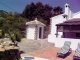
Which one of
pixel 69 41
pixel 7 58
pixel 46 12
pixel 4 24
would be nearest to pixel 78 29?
pixel 69 41

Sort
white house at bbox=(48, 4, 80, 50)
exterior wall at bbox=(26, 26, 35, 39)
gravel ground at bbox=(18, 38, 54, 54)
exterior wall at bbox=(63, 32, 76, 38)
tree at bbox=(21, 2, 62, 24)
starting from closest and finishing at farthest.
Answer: gravel ground at bbox=(18, 38, 54, 54) < white house at bbox=(48, 4, 80, 50) < exterior wall at bbox=(63, 32, 76, 38) < exterior wall at bbox=(26, 26, 35, 39) < tree at bbox=(21, 2, 62, 24)

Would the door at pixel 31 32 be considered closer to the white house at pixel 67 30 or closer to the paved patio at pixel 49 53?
the white house at pixel 67 30

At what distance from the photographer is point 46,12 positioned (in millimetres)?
62344

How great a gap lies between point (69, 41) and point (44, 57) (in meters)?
4.61

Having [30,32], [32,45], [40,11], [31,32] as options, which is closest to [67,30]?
[32,45]

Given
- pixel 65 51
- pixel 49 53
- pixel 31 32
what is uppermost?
pixel 31 32

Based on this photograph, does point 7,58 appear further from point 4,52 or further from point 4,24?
point 4,24

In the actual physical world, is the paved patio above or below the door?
below

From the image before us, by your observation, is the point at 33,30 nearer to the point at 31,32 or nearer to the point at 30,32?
the point at 31,32

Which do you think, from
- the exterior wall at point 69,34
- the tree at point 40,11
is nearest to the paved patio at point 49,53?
the exterior wall at point 69,34

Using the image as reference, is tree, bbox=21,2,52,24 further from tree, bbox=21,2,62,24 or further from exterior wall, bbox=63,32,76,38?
exterior wall, bbox=63,32,76,38

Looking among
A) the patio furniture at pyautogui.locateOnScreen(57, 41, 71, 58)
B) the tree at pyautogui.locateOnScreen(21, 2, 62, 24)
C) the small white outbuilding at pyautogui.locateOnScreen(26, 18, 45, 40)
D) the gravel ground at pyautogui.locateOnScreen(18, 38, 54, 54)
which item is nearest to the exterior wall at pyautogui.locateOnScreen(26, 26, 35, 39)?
the small white outbuilding at pyautogui.locateOnScreen(26, 18, 45, 40)

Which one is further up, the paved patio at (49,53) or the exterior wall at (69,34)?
the exterior wall at (69,34)

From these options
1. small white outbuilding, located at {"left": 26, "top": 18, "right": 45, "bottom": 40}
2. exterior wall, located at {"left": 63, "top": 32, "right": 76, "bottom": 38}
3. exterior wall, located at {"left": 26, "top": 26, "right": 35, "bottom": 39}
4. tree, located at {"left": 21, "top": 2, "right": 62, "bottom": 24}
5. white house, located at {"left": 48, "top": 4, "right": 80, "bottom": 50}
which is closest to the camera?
white house, located at {"left": 48, "top": 4, "right": 80, "bottom": 50}
